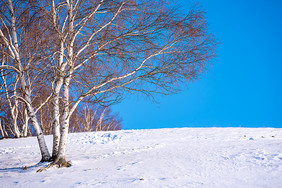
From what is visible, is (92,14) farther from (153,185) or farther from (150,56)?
(153,185)

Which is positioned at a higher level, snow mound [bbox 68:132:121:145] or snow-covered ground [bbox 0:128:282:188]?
snow mound [bbox 68:132:121:145]

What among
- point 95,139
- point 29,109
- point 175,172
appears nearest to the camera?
point 175,172

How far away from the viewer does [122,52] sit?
18.5 ft

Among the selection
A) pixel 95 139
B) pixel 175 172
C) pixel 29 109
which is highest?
pixel 29 109

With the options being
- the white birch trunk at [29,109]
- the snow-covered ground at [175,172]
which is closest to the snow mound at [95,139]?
the white birch trunk at [29,109]

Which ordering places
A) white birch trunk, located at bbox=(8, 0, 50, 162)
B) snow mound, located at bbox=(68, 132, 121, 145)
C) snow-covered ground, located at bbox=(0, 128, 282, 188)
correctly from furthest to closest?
snow mound, located at bbox=(68, 132, 121, 145)
white birch trunk, located at bbox=(8, 0, 50, 162)
snow-covered ground, located at bbox=(0, 128, 282, 188)

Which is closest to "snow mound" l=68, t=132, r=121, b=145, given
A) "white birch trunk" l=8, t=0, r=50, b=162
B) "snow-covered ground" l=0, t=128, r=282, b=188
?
"white birch trunk" l=8, t=0, r=50, b=162

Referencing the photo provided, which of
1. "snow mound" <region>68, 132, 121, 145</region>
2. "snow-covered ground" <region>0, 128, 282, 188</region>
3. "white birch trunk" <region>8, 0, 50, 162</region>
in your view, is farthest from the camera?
"snow mound" <region>68, 132, 121, 145</region>

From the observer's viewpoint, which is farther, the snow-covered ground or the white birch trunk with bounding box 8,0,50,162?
the white birch trunk with bounding box 8,0,50,162

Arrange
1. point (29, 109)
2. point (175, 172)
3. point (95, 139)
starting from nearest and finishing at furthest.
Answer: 1. point (175, 172)
2. point (29, 109)
3. point (95, 139)

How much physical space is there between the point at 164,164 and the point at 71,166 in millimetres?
2304

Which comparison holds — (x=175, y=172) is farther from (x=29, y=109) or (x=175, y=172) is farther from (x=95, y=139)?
(x=95, y=139)

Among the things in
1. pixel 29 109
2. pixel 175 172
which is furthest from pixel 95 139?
pixel 175 172

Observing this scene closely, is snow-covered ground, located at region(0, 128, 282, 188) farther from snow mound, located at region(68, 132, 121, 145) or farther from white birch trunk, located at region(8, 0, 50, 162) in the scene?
snow mound, located at region(68, 132, 121, 145)
